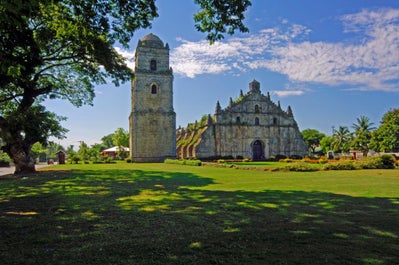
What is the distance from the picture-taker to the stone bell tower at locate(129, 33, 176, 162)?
38.9 m

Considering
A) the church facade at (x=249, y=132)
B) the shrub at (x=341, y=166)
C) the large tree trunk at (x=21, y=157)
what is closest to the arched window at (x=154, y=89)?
the church facade at (x=249, y=132)

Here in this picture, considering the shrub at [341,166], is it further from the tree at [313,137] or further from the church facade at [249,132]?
the tree at [313,137]

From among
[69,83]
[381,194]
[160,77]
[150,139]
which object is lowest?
[381,194]

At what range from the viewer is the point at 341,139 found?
210 feet

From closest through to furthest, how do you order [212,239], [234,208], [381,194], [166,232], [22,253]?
[22,253], [212,239], [166,232], [234,208], [381,194]

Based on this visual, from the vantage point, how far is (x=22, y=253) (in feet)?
11.3

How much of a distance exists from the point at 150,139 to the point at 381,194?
33.4 m

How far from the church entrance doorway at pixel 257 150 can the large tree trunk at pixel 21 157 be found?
3308 cm

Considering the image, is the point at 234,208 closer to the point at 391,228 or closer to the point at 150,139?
the point at 391,228

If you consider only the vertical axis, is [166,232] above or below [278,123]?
below

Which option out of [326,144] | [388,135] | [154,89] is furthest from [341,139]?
[154,89]

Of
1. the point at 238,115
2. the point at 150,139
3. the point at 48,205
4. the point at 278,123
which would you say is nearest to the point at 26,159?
the point at 48,205

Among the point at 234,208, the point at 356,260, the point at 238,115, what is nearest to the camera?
the point at 356,260

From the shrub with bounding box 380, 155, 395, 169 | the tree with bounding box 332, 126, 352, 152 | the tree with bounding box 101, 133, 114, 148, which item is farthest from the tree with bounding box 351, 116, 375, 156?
the tree with bounding box 101, 133, 114, 148
